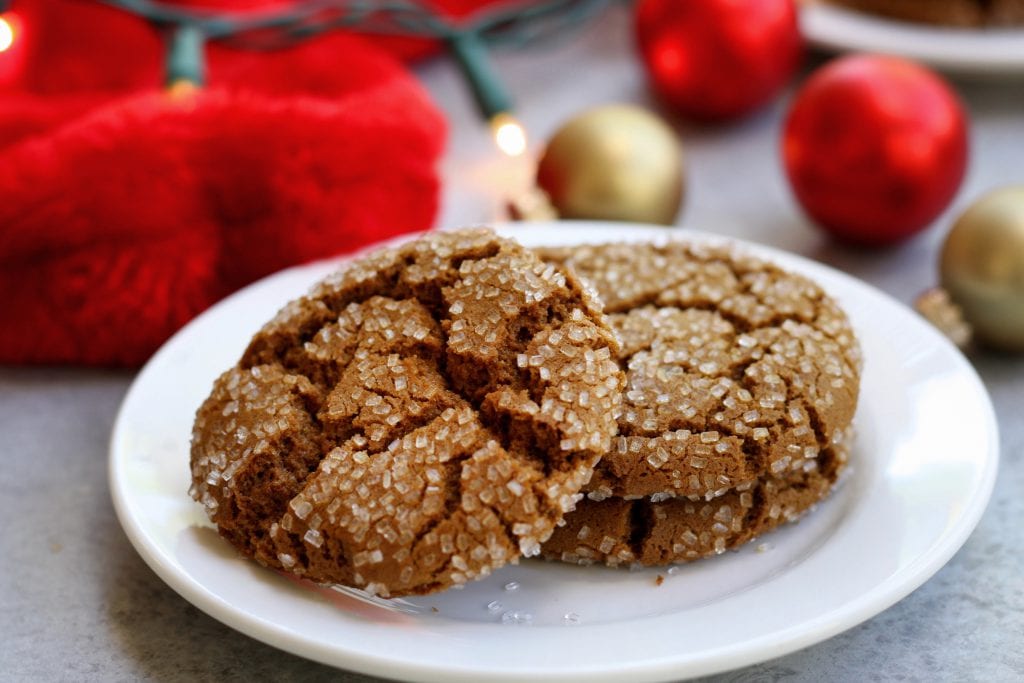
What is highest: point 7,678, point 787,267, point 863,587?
point 787,267

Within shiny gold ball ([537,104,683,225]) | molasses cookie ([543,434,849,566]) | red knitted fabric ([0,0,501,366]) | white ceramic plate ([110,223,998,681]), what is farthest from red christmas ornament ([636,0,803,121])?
molasses cookie ([543,434,849,566])

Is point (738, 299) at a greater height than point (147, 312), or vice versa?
point (738, 299)

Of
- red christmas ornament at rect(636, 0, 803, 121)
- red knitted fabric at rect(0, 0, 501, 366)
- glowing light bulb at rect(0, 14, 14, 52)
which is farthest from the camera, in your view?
red christmas ornament at rect(636, 0, 803, 121)

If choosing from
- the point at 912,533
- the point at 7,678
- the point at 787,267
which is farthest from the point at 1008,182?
the point at 7,678

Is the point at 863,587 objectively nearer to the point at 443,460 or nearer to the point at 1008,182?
the point at 443,460

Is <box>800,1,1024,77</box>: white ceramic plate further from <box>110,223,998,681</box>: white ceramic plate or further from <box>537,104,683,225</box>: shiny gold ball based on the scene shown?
<box>110,223,998,681</box>: white ceramic plate

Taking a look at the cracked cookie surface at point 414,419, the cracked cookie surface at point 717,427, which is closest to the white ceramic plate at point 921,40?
the cracked cookie surface at point 717,427

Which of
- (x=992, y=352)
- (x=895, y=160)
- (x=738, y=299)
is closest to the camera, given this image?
(x=738, y=299)
